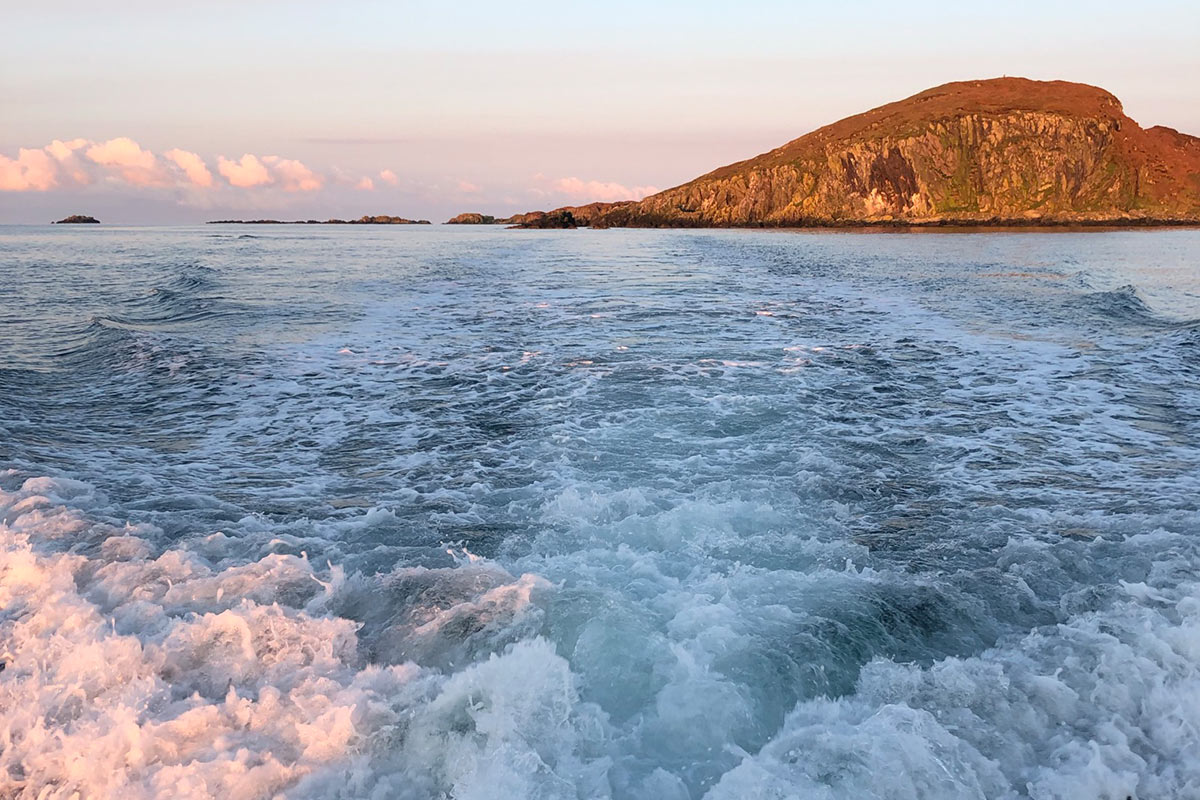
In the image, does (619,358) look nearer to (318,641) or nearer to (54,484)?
(54,484)

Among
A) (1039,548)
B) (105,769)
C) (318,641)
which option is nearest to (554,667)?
(318,641)

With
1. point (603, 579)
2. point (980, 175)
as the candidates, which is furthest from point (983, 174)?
point (603, 579)

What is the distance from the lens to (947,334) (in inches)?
746

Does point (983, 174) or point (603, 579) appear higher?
point (983, 174)

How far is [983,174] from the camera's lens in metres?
153

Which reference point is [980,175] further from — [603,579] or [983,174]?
[603,579]

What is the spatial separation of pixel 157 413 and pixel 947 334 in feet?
58.8

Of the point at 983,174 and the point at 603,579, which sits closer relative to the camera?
the point at 603,579

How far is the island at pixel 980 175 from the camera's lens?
484 feet

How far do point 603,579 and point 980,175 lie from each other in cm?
17481

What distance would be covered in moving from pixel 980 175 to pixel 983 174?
0.58 meters

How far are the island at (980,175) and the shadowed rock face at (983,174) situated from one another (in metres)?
0.22

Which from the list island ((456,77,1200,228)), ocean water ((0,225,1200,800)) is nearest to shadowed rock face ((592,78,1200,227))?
island ((456,77,1200,228))

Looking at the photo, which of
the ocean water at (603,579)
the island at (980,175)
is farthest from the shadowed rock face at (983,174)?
the ocean water at (603,579)
